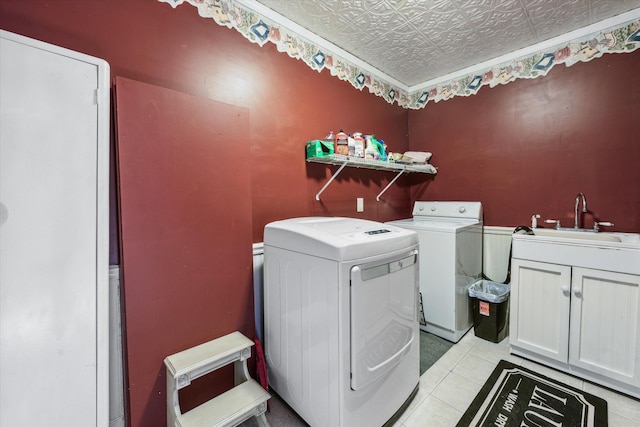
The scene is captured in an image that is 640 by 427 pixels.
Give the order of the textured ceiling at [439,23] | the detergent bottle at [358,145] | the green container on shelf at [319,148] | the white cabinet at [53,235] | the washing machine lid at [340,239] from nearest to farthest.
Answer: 1. the white cabinet at [53,235]
2. the washing machine lid at [340,239]
3. the textured ceiling at [439,23]
4. the green container on shelf at [319,148]
5. the detergent bottle at [358,145]

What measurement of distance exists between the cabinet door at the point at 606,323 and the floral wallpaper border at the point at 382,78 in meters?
1.76

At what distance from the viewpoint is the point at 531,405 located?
1535mm

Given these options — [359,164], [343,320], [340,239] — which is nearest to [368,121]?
[359,164]

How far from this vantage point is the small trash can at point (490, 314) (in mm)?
2221

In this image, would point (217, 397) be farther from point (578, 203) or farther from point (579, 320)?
point (578, 203)

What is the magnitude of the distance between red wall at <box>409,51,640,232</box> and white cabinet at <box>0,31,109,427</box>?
9.85ft

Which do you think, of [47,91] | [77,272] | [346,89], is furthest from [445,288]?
[47,91]

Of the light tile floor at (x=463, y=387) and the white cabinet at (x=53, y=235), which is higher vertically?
the white cabinet at (x=53, y=235)

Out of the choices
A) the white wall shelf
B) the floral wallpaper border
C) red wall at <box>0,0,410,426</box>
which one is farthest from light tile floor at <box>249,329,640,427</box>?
the floral wallpaper border

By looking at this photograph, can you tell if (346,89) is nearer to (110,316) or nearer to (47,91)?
(47,91)

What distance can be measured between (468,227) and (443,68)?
1.68m

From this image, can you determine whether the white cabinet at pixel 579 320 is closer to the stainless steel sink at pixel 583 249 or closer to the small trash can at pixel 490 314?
the stainless steel sink at pixel 583 249

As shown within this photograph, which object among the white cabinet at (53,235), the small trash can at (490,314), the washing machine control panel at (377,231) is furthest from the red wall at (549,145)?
the white cabinet at (53,235)

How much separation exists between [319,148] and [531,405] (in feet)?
6.98
